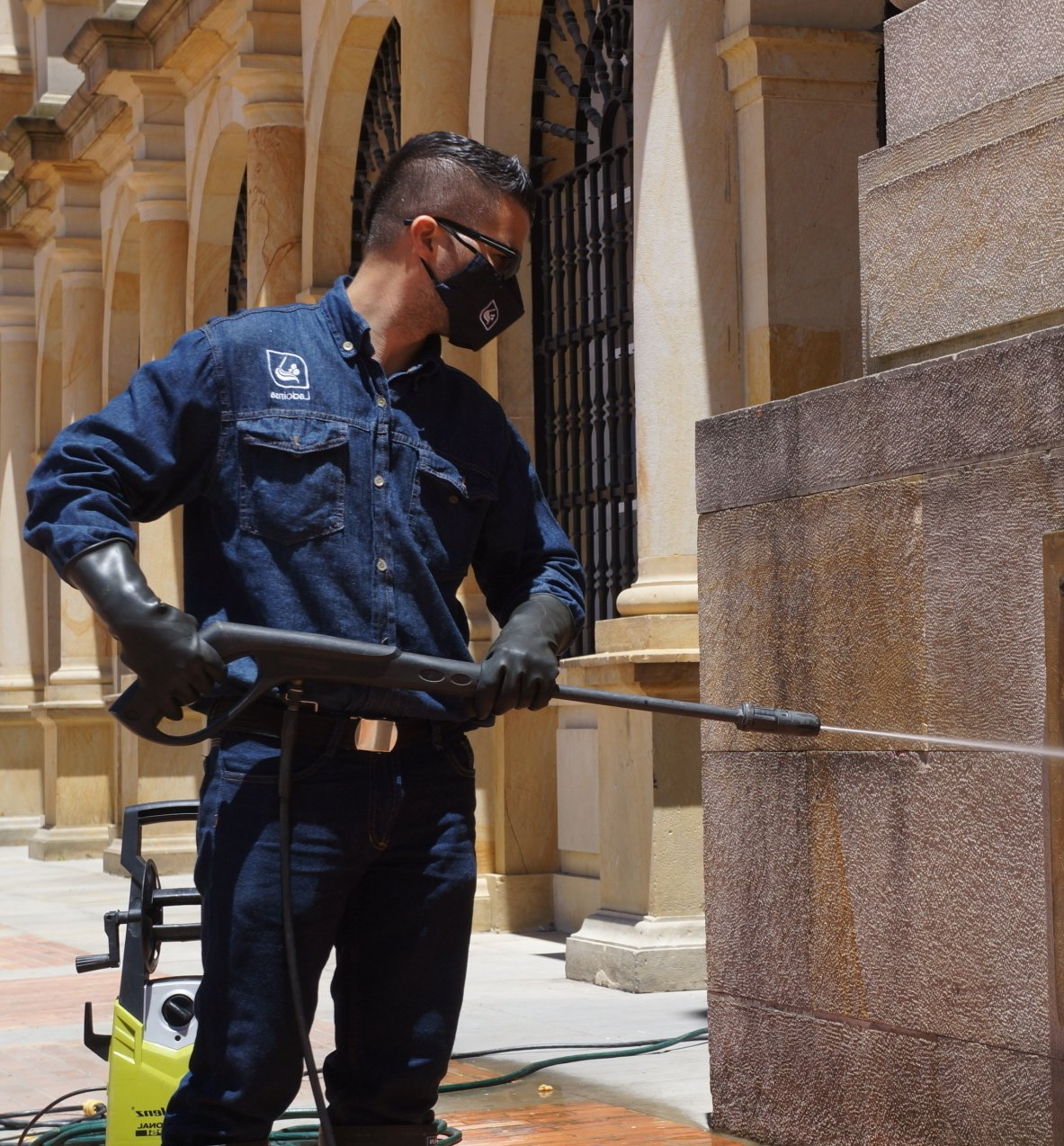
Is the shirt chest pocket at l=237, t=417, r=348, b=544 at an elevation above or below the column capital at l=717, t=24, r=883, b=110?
below

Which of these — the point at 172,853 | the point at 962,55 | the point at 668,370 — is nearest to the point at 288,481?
the point at 962,55

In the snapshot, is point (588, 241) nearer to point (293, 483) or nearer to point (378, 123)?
point (378, 123)

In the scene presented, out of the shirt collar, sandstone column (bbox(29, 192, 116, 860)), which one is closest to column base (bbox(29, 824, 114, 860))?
sandstone column (bbox(29, 192, 116, 860))

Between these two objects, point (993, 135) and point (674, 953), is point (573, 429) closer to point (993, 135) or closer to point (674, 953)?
point (674, 953)

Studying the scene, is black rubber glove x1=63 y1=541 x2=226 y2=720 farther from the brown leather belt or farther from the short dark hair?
the short dark hair

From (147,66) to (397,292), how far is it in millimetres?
13095

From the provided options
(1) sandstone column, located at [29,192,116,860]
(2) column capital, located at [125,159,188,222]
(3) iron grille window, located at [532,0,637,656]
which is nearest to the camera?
(3) iron grille window, located at [532,0,637,656]

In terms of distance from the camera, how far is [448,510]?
3367 mm

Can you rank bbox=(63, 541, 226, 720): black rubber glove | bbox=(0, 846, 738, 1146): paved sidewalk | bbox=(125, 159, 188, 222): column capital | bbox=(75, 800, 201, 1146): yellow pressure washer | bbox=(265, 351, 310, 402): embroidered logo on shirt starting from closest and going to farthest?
bbox=(63, 541, 226, 720): black rubber glove → bbox=(265, 351, 310, 402): embroidered logo on shirt → bbox=(75, 800, 201, 1146): yellow pressure washer → bbox=(0, 846, 738, 1146): paved sidewalk → bbox=(125, 159, 188, 222): column capital

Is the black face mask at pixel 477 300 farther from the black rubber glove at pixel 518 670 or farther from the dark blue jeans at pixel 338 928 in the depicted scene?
the dark blue jeans at pixel 338 928

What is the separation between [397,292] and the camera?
341 centimetres

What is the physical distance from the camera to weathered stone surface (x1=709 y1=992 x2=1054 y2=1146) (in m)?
4.27

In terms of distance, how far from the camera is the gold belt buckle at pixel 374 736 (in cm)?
314

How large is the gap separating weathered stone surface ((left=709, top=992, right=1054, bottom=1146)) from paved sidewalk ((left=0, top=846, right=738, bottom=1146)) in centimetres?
24
